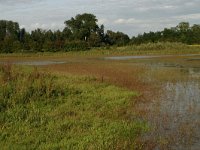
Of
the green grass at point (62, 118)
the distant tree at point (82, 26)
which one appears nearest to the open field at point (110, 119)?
the green grass at point (62, 118)

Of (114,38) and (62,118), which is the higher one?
(114,38)

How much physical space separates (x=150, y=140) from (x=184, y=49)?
52352 millimetres

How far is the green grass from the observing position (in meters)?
7.10

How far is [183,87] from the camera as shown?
15688mm

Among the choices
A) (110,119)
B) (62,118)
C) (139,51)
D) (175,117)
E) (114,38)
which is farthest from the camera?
(114,38)

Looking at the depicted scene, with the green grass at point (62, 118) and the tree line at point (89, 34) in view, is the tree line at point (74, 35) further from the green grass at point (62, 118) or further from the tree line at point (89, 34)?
the green grass at point (62, 118)

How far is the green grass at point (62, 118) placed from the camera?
710 centimetres

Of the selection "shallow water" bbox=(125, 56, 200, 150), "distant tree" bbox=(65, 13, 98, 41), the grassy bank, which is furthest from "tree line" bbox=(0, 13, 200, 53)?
"shallow water" bbox=(125, 56, 200, 150)

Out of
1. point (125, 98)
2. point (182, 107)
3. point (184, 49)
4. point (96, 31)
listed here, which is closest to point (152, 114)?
point (182, 107)

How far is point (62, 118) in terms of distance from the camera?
8938mm

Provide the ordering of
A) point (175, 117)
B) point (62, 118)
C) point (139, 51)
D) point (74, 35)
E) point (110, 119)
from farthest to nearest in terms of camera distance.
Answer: point (74, 35) < point (139, 51) < point (175, 117) < point (110, 119) < point (62, 118)

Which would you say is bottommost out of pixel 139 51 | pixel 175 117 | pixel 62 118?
pixel 139 51

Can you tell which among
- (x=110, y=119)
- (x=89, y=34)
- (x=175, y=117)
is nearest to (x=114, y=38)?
(x=89, y=34)

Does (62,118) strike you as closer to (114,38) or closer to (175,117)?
(175,117)
